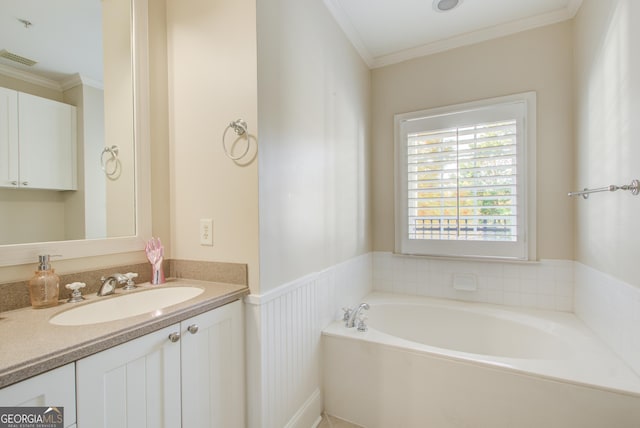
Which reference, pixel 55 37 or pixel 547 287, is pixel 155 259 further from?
pixel 547 287

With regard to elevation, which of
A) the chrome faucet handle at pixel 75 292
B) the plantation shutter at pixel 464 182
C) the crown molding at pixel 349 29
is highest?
the crown molding at pixel 349 29

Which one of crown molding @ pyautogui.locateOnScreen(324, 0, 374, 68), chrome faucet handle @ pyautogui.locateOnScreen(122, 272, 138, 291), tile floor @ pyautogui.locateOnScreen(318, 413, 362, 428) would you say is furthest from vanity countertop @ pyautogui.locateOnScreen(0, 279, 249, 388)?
crown molding @ pyautogui.locateOnScreen(324, 0, 374, 68)

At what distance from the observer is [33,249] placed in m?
1.04

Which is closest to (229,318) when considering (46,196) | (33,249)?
(33,249)

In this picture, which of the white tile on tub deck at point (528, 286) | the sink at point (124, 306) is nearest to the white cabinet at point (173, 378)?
the sink at point (124, 306)

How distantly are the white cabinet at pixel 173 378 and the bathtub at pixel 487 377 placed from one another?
751mm

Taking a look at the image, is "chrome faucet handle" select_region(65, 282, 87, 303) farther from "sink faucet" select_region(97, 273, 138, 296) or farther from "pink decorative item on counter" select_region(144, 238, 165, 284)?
"pink decorative item on counter" select_region(144, 238, 165, 284)

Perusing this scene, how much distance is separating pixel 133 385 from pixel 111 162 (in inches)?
38.4

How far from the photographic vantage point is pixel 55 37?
117cm

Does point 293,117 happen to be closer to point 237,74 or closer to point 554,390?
point 237,74

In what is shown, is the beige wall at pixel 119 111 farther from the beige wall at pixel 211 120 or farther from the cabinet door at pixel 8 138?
the cabinet door at pixel 8 138

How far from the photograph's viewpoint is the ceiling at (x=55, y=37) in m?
1.03

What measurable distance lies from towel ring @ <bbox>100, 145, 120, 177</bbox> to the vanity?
0.55m

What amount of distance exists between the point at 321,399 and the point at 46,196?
1.78 m
